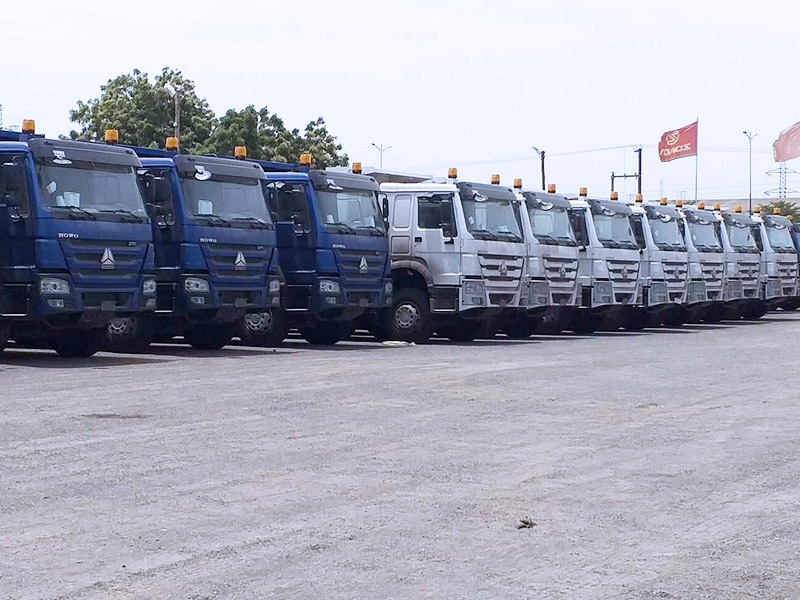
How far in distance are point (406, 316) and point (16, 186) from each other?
844 centimetres

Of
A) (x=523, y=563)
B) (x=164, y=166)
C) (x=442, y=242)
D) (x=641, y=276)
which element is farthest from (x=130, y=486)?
(x=641, y=276)

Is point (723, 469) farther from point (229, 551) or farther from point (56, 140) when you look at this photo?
point (56, 140)

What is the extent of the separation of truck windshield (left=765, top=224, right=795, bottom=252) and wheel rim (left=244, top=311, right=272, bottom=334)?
19.8m

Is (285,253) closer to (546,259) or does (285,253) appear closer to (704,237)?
(546,259)

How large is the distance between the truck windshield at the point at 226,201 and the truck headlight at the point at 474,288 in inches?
164

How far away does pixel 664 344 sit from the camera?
24734 millimetres

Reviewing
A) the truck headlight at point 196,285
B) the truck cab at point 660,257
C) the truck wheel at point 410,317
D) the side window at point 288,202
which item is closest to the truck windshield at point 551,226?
the truck wheel at point 410,317

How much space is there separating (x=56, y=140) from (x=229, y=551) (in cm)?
1234

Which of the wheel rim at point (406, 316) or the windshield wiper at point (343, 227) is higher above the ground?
the windshield wiper at point (343, 227)

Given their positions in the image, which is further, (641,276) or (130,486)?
(641,276)

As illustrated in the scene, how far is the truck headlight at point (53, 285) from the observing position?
17578 mm

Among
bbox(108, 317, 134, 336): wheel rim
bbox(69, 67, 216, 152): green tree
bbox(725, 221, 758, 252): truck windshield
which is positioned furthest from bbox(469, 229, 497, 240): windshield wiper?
bbox(69, 67, 216, 152): green tree

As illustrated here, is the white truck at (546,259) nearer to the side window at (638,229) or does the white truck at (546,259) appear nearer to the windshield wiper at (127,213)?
the side window at (638,229)

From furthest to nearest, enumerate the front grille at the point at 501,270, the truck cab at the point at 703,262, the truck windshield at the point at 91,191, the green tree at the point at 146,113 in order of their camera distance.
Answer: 1. the green tree at the point at 146,113
2. the truck cab at the point at 703,262
3. the front grille at the point at 501,270
4. the truck windshield at the point at 91,191
